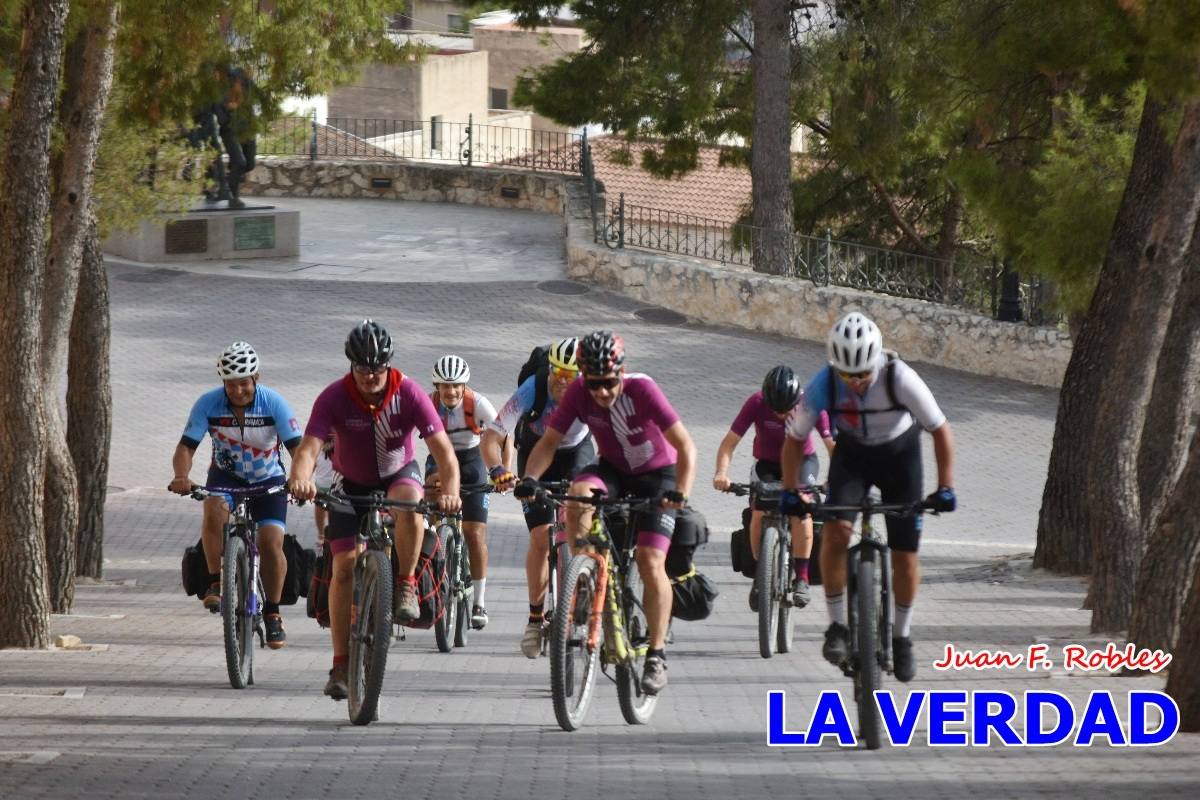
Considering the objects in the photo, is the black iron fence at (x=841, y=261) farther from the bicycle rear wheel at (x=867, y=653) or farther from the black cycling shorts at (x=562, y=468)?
the bicycle rear wheel at (x=867, y=653)

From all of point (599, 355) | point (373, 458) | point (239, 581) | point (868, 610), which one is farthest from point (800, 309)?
point (868, 610)

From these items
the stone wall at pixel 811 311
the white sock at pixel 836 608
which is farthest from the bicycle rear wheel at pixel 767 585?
the stone wall at pixel 811 311

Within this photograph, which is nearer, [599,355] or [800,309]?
[599,355]

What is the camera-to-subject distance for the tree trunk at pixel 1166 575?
35.3 ft

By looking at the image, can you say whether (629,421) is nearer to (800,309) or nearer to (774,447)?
(774,447)

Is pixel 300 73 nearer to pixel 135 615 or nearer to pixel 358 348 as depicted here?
pixel 135 615

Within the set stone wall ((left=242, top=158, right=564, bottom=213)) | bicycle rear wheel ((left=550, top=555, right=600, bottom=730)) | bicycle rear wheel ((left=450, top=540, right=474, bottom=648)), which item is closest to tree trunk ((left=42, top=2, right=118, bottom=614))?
bicycle rear wheel ((left=450, top=540, right=474, bottom=648))

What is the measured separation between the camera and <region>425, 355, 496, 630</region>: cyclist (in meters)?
11.0

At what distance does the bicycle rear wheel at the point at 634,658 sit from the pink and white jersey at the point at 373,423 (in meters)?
1.23

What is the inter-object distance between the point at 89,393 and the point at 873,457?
7.44m

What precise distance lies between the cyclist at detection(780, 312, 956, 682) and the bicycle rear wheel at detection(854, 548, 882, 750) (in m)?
0.16

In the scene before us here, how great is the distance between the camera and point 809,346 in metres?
24.5

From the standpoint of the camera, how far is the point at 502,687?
998 centimetres

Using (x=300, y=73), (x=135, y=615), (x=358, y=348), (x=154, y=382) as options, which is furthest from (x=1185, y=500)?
(x=154, y=382)
